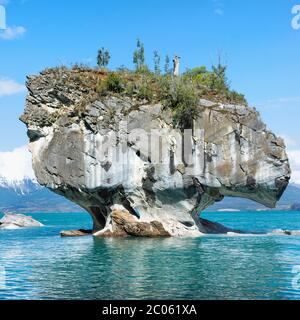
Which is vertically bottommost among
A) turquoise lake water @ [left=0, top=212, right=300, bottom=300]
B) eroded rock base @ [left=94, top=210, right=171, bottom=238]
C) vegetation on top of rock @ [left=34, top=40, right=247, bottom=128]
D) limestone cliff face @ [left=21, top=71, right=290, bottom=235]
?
turquoise lake water @ [left=0, top=212, right=300, bottom=300]

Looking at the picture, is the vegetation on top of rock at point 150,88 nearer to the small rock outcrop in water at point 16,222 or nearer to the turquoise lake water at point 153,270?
the turquoise lake water at point 153,270

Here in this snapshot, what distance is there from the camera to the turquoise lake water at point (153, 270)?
712 inches

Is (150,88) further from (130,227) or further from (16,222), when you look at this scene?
(16,222)

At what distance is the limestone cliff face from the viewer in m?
38.5

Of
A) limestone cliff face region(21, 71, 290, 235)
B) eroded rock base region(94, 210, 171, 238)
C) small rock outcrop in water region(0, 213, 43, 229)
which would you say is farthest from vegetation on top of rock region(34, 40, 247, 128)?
small rock outcrop in water region(0, 213, 43, 229)

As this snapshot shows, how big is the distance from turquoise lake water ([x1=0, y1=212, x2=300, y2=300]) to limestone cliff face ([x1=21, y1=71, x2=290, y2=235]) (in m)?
4.43

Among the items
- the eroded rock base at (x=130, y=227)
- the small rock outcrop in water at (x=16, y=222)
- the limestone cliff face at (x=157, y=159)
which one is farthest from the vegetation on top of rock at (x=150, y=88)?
the small rock outcrop in water at (x=16, y=222)

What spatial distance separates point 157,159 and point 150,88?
5272 mm

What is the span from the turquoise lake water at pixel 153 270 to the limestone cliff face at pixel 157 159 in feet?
14.5

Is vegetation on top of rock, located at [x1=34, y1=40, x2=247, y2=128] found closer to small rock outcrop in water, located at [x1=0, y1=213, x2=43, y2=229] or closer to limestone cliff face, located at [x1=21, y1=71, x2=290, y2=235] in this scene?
limestone cliff face, located at [x1=21, y1=71, x2=290, y2=235]
